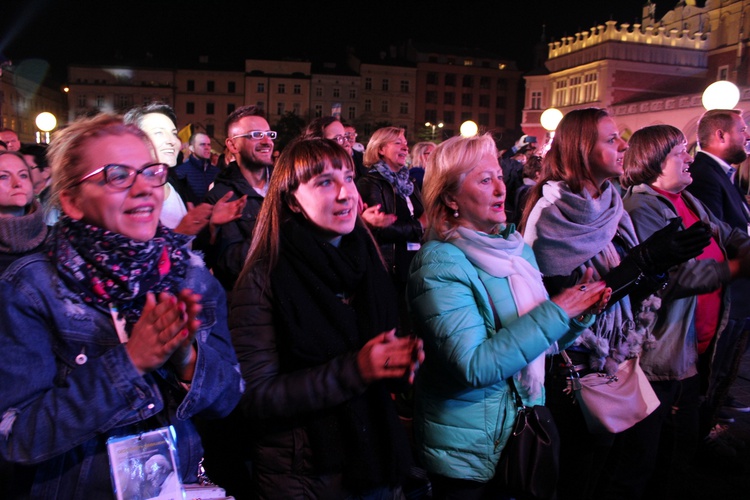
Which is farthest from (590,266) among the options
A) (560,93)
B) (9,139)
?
(560,93)

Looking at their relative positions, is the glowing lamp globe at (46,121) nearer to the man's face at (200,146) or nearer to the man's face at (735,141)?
the man's face at (200,146)

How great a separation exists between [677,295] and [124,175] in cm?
295

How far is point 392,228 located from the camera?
18.4 ft

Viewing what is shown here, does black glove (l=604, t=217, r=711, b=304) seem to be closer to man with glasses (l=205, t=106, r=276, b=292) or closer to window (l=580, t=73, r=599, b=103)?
man with glasses (l=205, t=106, r=276, b=292)

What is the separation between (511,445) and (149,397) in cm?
156

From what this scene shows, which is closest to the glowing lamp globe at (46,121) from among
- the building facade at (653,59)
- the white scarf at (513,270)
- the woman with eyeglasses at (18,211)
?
the woman with eyeglasses at (18,211)

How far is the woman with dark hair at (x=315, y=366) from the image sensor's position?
7.28ft

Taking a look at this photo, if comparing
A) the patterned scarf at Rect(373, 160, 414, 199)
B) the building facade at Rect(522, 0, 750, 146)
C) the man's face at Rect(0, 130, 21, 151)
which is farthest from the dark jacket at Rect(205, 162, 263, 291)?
the building facade at Rect(522, 0, 750, 146)

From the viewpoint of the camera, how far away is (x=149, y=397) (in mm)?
1596

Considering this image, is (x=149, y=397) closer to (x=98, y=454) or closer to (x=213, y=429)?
(x=98, y=454)

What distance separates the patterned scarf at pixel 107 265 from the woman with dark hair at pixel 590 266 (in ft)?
7.35

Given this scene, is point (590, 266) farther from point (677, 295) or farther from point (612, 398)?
point (612, 398)

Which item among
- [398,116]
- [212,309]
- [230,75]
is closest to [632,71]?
[398,116]

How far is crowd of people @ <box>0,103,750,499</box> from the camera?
1.60m
